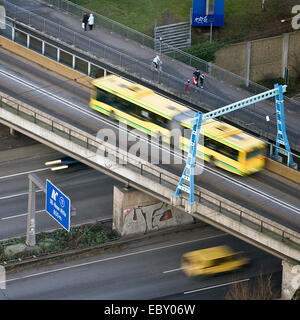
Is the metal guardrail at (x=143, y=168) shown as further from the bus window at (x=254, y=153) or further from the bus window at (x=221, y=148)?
the bus window at (x=254, y=153)

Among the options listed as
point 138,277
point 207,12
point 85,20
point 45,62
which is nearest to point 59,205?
point 138,277

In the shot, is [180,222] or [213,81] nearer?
[180,222]

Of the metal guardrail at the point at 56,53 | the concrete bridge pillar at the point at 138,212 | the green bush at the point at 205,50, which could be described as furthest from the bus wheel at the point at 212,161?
the green bush at the point at 205,50

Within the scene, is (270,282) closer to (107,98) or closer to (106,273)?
(106,273)

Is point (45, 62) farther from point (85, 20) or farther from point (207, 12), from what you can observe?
point (207, 12)

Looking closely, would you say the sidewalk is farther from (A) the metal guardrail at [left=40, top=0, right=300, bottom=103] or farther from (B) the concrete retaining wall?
(B) the concrete retaining wall
